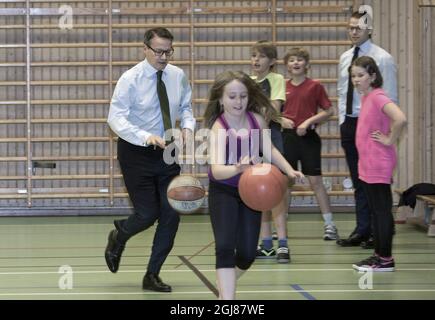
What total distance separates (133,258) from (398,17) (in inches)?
222

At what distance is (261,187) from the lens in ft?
17.0

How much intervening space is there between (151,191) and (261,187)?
1.64m

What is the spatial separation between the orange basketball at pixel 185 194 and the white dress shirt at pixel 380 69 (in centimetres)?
287

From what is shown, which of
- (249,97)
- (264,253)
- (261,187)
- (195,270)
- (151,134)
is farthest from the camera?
(264,253)

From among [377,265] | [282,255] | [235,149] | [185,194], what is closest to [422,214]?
[282,255]

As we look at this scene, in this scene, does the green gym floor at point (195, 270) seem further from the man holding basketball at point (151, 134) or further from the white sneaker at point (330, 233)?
the man holding basketball at point (151, 134)

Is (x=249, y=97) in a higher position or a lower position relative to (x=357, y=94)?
lower

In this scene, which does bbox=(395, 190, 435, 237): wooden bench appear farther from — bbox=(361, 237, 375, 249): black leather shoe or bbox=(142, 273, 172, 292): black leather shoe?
bbox=(142, 273, 172, 292): black leather shoe

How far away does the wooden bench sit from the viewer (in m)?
9.70

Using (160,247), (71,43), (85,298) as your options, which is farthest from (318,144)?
(71,43)

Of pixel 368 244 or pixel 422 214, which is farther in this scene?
pixel 422 214

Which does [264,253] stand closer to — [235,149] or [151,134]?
[151,134]

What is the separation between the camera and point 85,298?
6379mm

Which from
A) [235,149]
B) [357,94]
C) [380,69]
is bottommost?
[235,149]
